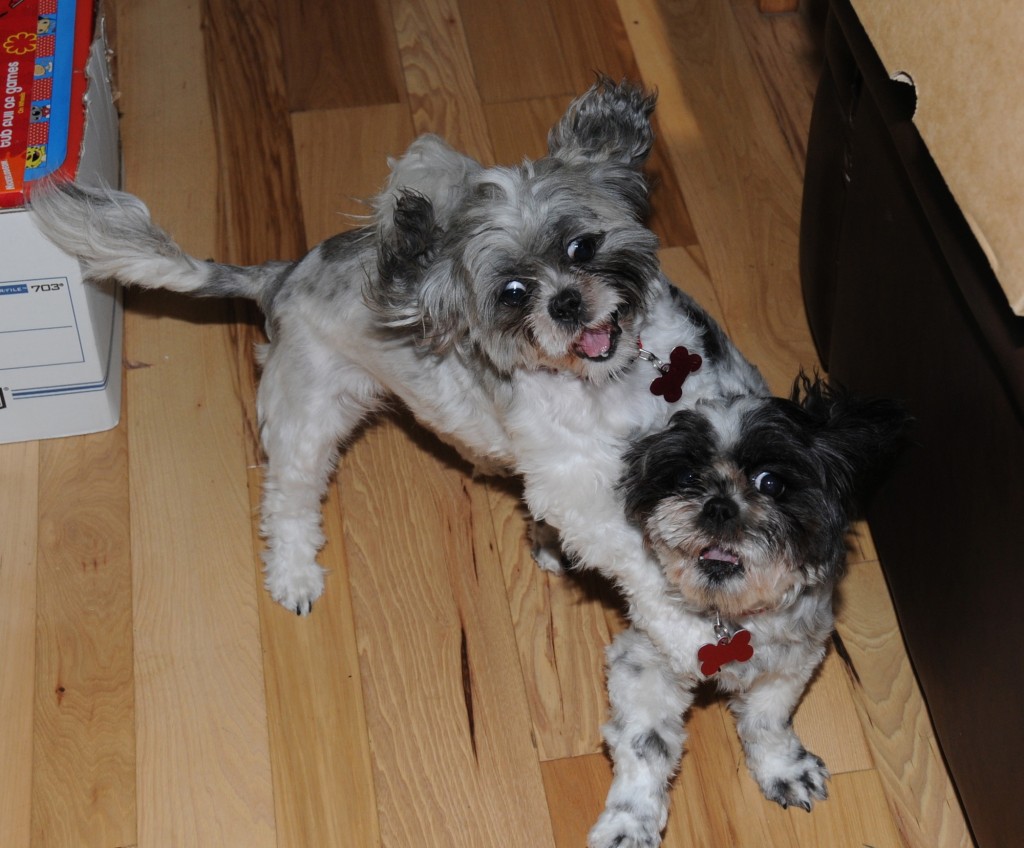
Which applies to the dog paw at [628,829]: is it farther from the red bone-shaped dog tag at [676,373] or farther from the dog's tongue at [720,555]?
the red bone-shaped dog tag at [676,373]

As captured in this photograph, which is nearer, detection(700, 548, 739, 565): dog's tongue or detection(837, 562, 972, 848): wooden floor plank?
detection(700, 548, 739, 565): dog's tongue

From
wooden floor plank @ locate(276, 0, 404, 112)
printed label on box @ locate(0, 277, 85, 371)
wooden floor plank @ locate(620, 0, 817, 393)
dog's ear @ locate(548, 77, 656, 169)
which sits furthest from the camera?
wooden floor plank @ locate(276, 0, 404, 112)

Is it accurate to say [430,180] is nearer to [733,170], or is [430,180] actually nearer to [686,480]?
[686,480]

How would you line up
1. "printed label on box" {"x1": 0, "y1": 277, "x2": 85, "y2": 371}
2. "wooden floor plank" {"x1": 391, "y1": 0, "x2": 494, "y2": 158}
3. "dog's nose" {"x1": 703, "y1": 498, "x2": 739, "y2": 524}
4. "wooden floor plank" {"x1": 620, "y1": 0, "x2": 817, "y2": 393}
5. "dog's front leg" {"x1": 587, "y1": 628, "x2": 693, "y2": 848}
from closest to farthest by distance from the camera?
1. "dog's nose" {"x1": 703, "y1": 498, "x2": 739, "y2": 524}
2. "dog's front leg" {"x1": 587, "y1": 628, "x2": 693, "y2": 848}
3. "printed label on box" {"x1": 0, "y1": 277, "x2": 85, "y2": 371}
4. "wooden floor plank" {"x1": 620, "y1": 0, "x2": 817, "y2": 393}
5. "wooden floor plank" {"x1": 391, "y1": 0, "x2": 494, "y2": 158}

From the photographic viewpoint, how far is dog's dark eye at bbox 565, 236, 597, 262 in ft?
6.88

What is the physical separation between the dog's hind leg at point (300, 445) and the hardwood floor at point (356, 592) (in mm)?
67

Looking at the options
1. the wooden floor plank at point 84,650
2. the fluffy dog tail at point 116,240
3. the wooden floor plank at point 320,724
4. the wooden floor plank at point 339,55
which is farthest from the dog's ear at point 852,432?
the wooden floor plank at point 339,55

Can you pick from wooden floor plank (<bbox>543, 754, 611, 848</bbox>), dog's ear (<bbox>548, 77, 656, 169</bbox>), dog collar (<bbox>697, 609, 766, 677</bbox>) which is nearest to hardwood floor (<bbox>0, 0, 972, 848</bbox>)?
wooden floor plank (<bbox>543, 754, 611, 848</bbox>)

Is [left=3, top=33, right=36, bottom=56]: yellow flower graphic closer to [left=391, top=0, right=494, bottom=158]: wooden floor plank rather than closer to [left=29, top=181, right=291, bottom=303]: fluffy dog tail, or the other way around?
[left=29, top=181, right=291, bottom=303]: fluffy dog tail

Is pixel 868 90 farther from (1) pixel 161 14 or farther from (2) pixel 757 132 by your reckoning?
(1) pixel 161 14

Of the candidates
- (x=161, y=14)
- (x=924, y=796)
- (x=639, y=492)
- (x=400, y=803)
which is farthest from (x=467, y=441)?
(x=161, y=14)

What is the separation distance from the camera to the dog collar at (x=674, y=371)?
2.24 meters

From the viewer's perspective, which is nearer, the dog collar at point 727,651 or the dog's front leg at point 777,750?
the dog collar at point 727,651

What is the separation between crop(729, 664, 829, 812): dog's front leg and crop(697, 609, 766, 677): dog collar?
0.66 feet
